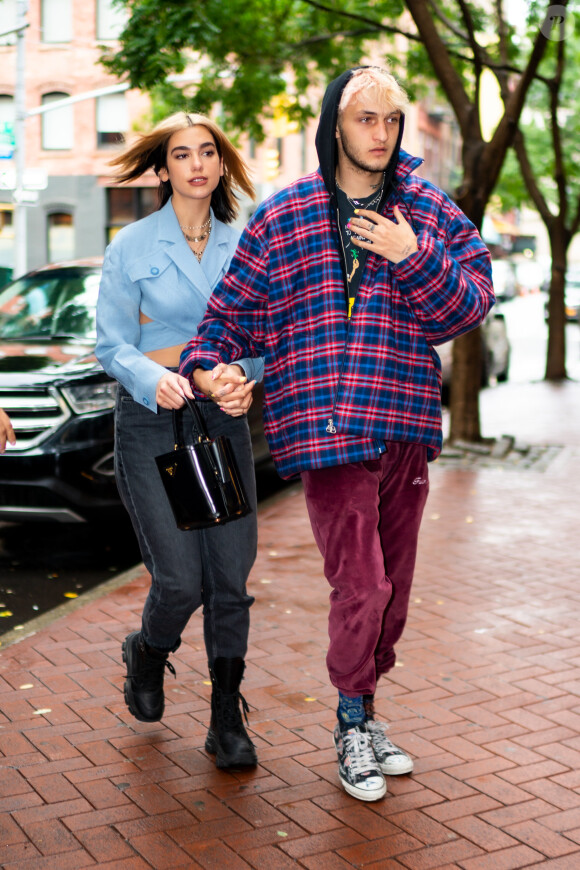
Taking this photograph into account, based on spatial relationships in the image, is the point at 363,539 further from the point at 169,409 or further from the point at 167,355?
the point at 167,355

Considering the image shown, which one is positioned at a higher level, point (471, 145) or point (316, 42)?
point (316, 42)

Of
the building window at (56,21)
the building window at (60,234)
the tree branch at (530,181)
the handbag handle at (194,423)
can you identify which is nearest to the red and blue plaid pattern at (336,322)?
the handbag handle at (194,423)

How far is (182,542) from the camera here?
3.58 meters

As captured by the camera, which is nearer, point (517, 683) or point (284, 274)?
point (284, 274)

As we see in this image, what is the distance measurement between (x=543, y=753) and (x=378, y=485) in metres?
1.16

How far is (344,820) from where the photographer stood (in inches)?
130

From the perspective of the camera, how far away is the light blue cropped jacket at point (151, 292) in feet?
11.8

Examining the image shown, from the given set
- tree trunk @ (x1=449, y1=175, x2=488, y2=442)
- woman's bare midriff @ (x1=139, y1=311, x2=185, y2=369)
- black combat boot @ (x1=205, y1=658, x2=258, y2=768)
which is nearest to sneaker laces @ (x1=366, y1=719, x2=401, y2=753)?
black combat boot @ (x1=205, y1=658, x2=258, y2=768)

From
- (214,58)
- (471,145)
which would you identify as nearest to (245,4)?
(214,58)

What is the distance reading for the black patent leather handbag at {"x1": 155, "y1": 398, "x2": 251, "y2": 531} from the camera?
3.34 metres

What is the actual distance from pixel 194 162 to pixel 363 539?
4.29 feet

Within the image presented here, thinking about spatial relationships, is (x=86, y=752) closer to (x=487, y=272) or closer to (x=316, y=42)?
(x=487, y=272)

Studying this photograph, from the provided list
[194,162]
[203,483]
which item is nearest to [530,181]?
[194,162]

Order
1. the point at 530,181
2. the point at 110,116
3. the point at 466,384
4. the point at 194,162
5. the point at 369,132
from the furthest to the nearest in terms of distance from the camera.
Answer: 1. the point at 110,116
2. the point at 530,181
3. the point at 466,384
4. the point at 194,162
5. the point at 369,132
